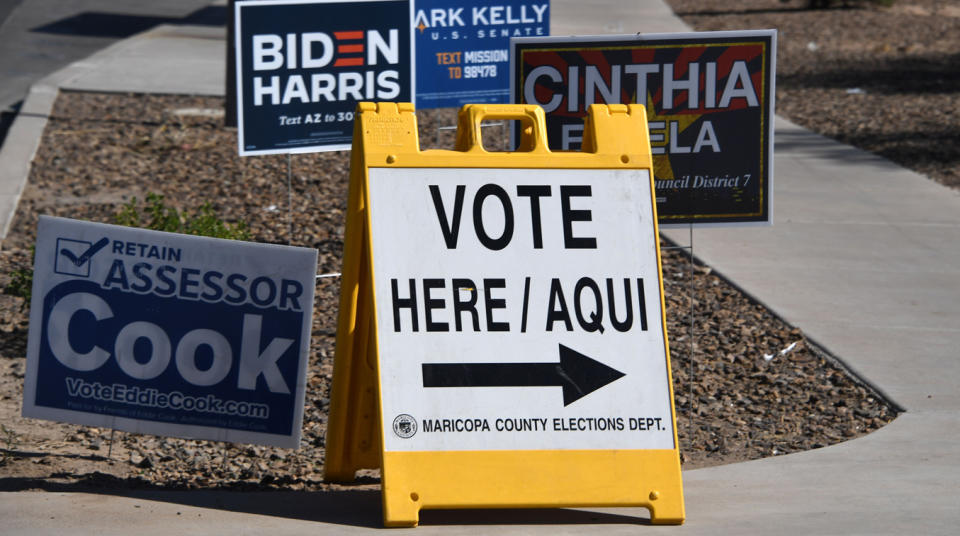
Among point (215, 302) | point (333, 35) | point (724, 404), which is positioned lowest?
point (724, 404)

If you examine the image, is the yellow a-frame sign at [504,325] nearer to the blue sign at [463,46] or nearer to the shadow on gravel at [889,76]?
the blue sign at [463,46]

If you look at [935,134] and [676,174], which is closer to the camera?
[676,174]

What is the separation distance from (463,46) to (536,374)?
6193mm

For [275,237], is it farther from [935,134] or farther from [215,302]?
[935,134]

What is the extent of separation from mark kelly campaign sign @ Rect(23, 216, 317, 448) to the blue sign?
545 cm

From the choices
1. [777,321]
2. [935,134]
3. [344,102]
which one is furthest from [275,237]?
[935,134]

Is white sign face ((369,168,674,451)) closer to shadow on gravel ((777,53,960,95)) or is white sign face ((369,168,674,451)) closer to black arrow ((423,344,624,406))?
black arrow ((423,344,624,406))

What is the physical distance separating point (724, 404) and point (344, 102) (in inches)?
139

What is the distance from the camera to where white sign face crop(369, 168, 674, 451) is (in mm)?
4551

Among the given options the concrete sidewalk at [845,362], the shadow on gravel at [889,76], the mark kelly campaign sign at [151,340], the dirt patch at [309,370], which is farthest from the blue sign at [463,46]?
the shadow on gravel at [889,76]

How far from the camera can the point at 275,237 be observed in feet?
31.1

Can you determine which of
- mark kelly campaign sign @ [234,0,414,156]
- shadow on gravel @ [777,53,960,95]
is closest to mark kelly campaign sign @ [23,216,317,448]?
mark kelly campaign sign @ [234,0,414,156]

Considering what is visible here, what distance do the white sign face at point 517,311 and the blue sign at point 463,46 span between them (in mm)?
5742

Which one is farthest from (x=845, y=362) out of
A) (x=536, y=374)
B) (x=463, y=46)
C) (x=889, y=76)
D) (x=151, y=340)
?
(x=889, y=76)
